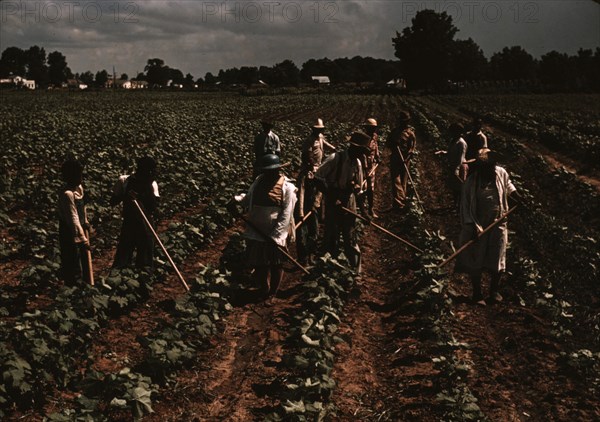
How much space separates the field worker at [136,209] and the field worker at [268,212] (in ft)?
3.75

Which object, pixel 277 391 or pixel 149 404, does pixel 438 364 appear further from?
pixel 149 404

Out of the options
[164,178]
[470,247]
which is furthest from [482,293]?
[164,178]

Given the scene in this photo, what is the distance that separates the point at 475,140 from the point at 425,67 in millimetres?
82438

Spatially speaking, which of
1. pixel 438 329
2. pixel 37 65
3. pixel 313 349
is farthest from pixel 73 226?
pixel 37 65

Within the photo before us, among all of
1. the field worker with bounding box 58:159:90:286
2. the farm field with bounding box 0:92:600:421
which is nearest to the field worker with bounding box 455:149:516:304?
the farm field with bounding box 0:92:600:421

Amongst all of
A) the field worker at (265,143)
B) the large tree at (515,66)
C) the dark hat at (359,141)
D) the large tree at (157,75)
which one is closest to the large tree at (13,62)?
the large tree at (157,75)

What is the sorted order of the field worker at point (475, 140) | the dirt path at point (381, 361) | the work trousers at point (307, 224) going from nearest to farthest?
the dirt path at point (381, 361) → the work trousers at point (307, 224) → the field worker at point (475, 140)

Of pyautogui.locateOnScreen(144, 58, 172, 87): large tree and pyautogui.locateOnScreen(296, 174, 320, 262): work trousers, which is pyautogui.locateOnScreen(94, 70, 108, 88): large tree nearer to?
pyautogui.locateOnScreen(144, 58, 172, 87): large tree

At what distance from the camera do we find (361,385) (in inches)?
222

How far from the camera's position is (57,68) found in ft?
510

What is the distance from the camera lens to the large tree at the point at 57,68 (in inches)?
5876

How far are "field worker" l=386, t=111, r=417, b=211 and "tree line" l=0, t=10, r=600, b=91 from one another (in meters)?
78.9

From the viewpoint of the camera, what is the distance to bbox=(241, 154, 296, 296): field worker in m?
7.12

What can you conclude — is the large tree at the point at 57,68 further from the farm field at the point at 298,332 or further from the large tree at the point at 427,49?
the farm field at the point at 298,332
